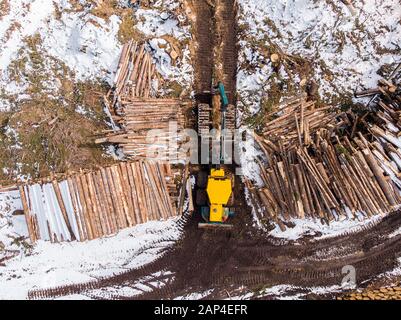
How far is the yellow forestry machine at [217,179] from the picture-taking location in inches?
517

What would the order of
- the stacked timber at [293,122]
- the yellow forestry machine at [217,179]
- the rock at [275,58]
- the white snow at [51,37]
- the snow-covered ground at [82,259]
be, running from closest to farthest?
1. the yellow forestry machine at [217,179]
2. the white snow at [51,37]
3. the stacked timber at [293,122]
4. the rock at [275,58]
5. the snow-covered ground at [82,259]

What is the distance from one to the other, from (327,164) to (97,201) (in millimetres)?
8582

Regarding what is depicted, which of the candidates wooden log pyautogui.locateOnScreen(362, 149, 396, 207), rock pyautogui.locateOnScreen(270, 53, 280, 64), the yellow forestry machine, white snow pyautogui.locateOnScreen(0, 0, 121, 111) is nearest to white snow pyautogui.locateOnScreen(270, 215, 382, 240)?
wooden log pyautogui.locateOnScreen(362, 149, 396, 207)

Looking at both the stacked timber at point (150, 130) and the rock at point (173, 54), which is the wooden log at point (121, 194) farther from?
the rock at point (173, 54)

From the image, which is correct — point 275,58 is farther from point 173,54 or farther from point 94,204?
point 94,204

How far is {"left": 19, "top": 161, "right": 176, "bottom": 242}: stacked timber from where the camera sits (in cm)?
1354

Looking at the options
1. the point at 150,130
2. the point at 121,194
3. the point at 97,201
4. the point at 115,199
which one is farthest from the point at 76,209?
the point at 150,130

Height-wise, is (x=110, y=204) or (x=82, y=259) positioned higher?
(x=110, y=204)

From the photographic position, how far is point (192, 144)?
14375 millimetres

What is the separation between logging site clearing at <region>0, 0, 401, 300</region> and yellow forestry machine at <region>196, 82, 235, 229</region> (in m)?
0.08

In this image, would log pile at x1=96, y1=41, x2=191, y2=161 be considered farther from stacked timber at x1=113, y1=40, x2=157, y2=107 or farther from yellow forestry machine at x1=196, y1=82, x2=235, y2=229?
yellow forestry machine at x1=196, y1=82, x2=235, y2=229

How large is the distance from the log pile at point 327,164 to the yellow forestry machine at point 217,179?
1.26 m

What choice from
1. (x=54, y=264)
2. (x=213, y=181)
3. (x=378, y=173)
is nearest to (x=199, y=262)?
(x=213, y=181)

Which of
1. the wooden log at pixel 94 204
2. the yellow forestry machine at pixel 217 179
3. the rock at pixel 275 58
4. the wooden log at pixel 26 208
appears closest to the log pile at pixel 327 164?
the yellow forestry machine at pixel 217 179
